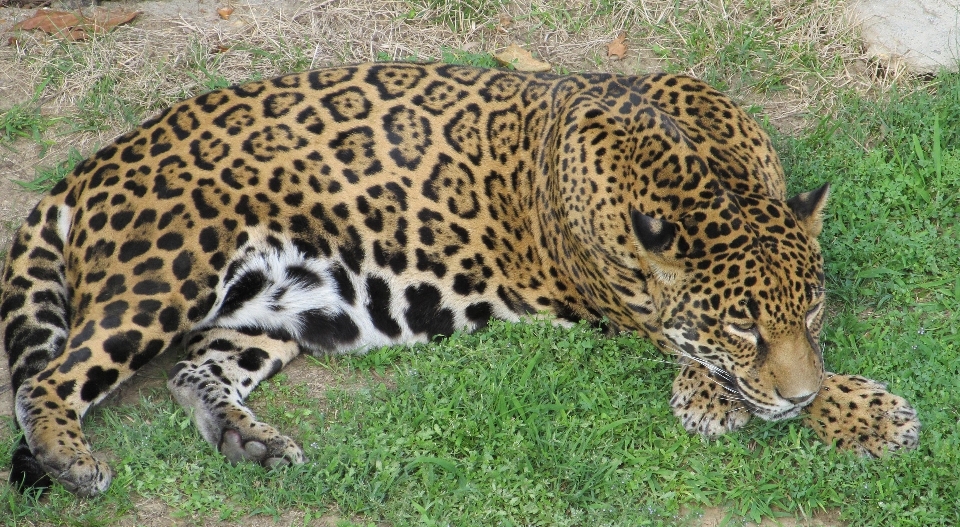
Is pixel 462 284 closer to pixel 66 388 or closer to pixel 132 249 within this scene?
pixel 132 249

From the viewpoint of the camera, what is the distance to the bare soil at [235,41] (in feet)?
30.1

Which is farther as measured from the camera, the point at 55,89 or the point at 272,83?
the point at 55,89

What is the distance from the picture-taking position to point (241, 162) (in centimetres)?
711

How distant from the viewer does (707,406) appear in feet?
21.8

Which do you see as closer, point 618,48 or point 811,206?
point 811,206

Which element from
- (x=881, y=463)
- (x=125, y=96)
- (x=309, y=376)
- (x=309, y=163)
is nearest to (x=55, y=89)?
(x=125, y=96)

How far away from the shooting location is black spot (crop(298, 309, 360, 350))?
7348 millimetres

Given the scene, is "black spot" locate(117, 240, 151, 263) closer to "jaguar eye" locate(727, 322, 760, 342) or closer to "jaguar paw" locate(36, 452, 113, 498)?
"jaguar paw" locate(36, 452, 113, 498)

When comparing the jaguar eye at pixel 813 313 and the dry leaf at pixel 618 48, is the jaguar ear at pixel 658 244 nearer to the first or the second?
the jaguar eye at pixel 813 313

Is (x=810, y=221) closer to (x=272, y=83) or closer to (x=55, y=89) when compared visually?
(x=272, y=83)

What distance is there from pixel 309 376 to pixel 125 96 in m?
3.60

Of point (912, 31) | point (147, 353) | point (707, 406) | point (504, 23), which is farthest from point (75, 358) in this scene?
point (912, 31)

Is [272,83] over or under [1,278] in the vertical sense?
over

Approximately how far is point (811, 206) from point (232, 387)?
12.8 feet
